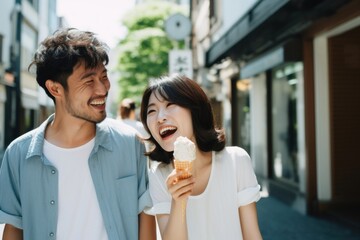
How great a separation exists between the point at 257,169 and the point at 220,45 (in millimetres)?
3624

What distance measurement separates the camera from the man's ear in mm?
2394

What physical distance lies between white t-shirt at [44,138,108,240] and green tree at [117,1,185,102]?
22.9 meters

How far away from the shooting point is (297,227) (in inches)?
295

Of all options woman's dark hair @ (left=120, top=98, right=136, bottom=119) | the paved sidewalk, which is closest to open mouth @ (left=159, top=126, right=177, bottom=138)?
the paved sidewalk

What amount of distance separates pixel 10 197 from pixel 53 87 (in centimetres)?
61

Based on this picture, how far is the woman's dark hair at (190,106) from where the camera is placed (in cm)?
242

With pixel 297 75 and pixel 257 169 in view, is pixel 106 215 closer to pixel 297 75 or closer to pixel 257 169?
pixel 297 75

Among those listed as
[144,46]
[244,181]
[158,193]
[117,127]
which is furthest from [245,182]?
[144,46]

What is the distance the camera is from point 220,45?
1070cm

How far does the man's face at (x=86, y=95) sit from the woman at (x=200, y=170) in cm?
29

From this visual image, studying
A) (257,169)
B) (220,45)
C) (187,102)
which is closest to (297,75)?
(220,45)

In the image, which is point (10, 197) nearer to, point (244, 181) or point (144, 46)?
point (244, 181)

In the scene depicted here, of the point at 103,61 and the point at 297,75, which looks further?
the point at 297,75

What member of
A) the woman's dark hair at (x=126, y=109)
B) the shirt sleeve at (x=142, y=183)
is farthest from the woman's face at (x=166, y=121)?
the woman's dark hair at (x=126, y=109)
